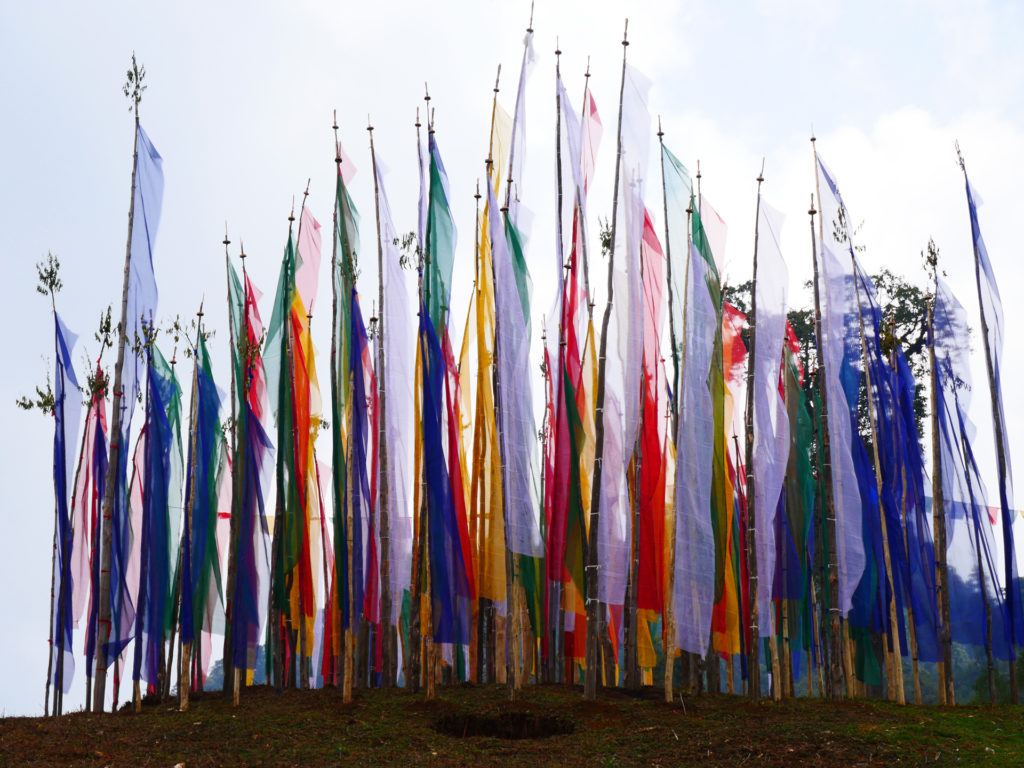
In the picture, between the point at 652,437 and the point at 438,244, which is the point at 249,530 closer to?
the point at 438,244

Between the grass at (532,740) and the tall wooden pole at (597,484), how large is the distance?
528 millimetres

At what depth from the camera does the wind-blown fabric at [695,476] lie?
11.3m

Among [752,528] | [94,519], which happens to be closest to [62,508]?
[94,519]

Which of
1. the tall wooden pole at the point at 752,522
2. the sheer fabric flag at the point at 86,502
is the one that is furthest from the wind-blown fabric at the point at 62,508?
the tall wooden pole at the point at 752,522

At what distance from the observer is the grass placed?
968 cm

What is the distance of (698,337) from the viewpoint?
1231 centimetres

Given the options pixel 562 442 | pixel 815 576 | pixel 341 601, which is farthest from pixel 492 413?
pixel 815 576

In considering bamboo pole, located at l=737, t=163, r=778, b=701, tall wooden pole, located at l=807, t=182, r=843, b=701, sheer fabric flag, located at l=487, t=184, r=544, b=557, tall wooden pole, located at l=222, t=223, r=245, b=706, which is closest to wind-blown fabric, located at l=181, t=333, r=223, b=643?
tall wooden pole, located at l=222, t=223, r=245, b=706

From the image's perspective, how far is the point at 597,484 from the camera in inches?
468

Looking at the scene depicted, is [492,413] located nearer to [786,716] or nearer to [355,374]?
[355,374]

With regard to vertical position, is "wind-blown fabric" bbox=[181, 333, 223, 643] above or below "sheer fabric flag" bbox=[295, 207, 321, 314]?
below

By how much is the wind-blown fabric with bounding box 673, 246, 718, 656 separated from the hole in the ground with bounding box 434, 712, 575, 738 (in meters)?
1.66

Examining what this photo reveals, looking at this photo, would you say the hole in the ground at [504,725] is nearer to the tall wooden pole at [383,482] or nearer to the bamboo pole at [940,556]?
the tall wooden pole at [383,482]

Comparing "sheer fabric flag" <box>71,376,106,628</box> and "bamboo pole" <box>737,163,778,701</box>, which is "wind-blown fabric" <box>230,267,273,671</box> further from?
"bamboo pole" <box>737,163,778,701</box>
